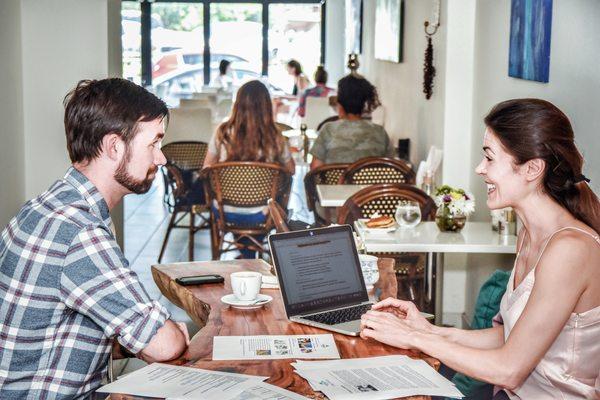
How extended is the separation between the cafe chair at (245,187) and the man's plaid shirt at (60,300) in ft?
12.6

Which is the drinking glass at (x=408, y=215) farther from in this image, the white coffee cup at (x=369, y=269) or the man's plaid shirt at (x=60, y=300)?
the man's plaid shirt at (x=60, y=300)

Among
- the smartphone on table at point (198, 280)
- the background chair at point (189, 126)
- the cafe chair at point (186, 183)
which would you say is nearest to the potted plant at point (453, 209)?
the smartphone on table at point (198, 280)

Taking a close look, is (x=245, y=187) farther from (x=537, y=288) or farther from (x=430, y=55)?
(x=537, y=288)

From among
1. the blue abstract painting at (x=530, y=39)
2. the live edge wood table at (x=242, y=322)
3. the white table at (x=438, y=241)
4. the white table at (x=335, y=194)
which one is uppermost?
the blue abstract painting at (x=530, y=39)

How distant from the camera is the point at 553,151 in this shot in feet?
8.36

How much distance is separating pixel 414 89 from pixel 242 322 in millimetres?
4758

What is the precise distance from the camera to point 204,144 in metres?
7.82

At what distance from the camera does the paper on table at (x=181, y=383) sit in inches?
79.7

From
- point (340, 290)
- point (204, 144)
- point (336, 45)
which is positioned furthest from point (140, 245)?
point (336, 45)

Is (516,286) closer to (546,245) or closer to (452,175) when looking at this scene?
(546,245)

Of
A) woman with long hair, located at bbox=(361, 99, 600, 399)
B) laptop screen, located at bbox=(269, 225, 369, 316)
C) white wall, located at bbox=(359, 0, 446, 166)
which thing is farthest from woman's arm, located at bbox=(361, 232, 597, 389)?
white wall, located at bbox=(359, 0, 446, 166)

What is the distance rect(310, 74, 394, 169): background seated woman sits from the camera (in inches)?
266

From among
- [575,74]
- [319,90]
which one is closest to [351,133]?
[575,74]

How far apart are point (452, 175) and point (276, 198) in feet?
3.96
